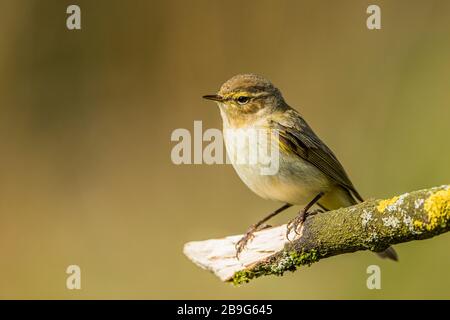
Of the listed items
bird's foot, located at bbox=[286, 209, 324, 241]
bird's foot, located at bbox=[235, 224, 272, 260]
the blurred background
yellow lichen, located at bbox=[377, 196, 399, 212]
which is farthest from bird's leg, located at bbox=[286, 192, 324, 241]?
the blurred background

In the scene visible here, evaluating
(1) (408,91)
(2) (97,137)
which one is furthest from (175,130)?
(1) (408,91)

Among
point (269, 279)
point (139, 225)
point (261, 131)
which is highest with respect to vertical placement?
point (261, 131)

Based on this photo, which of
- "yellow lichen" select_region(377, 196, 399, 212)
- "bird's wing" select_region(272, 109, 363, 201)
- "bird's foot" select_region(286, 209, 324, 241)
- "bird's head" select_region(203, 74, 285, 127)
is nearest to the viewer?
"yellow lichen" select_region(377, 196, 399, 212)

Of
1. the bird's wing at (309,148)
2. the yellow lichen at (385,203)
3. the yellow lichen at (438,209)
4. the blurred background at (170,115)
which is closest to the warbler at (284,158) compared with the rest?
the bird's wing at (309,148)

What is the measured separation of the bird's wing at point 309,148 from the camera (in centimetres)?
438

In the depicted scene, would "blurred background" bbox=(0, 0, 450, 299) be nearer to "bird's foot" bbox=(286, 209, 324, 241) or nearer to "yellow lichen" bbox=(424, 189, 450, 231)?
"bird's foot" bbox=(286, 209, 324, 241)

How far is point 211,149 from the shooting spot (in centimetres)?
534

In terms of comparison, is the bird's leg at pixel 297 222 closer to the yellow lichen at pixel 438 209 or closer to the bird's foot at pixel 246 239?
the bird's foot at pixel 246 239

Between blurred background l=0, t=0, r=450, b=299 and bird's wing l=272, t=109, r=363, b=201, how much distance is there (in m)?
2.37

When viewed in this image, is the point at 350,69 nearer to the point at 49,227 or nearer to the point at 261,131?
the point at 261,131

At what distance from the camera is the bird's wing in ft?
14.4

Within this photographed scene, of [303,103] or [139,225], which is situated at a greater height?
[303,103]

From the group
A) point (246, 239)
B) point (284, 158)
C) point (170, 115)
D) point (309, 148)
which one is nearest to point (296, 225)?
point (246, 239)

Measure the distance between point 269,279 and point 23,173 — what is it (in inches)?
130
